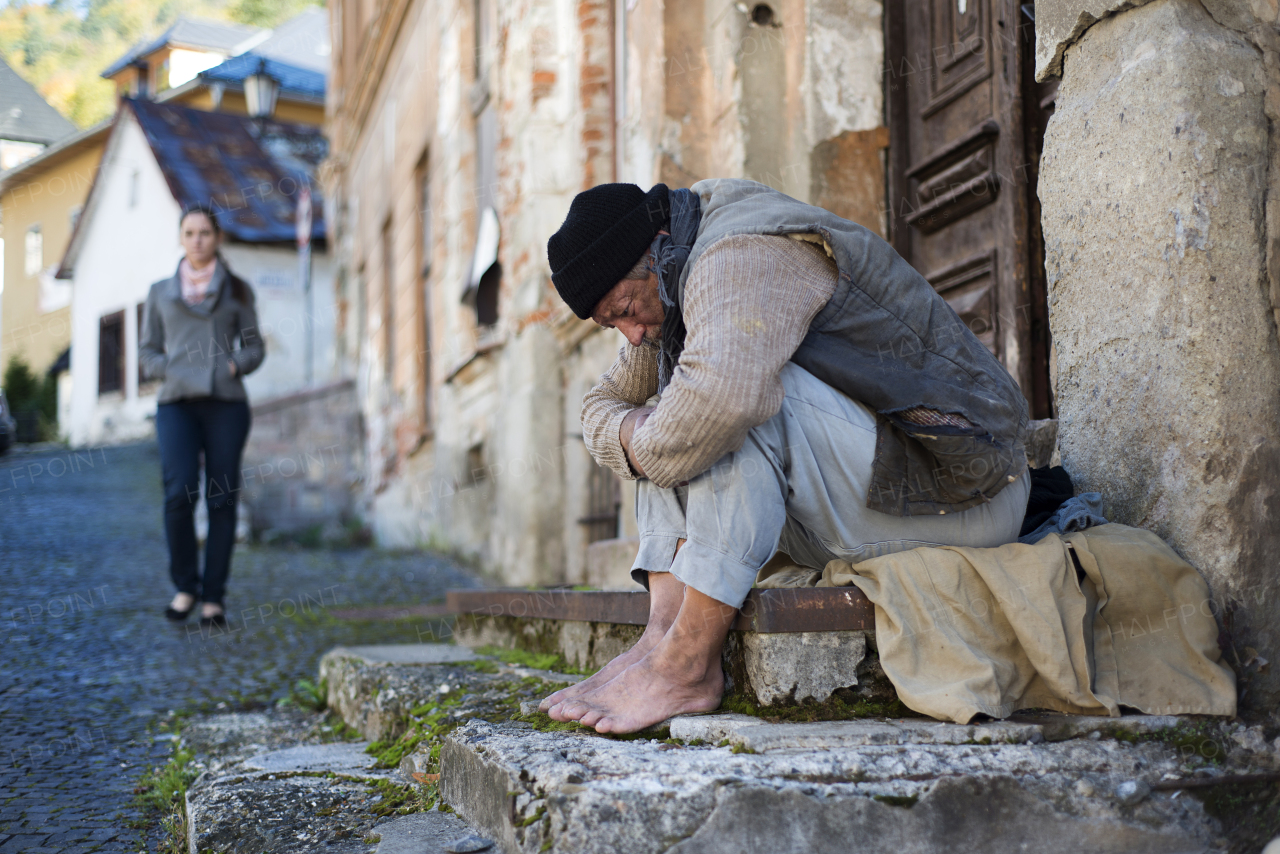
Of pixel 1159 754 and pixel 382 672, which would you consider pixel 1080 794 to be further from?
pixel 382 672

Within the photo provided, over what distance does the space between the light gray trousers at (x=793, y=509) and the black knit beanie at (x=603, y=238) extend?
37 centimetres

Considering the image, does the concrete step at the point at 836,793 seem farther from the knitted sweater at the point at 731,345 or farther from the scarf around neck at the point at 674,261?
the scarf around neck at the point at 674,261

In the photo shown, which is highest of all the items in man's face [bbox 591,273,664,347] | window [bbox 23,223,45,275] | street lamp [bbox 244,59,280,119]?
window [bbox 23,223,45,275]

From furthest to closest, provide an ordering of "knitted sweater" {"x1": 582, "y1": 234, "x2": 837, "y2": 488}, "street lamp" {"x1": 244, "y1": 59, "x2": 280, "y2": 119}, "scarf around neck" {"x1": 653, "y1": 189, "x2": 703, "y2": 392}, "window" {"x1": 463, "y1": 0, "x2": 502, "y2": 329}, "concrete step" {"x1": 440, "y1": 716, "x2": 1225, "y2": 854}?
"street lamp" {"x1": 244, "y1": 59, "x2": 280, "y2": 119} < "window" {"x1": 463, "y1": 0, "x2": 502, "y2": 329} < "scarf around neck" {"x1": 653, "y1": 189, "x2": 703, "y2": 392} < "knitted sweater" {"x1": 582, "y1": 234, "x2": 837, "y2": 488} < "concrete step" {"x1": 440, "y1": 716, "x2": 1225, "y2": 854}

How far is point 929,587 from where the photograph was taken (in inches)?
71.1

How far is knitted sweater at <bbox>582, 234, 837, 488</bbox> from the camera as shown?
1708 mm

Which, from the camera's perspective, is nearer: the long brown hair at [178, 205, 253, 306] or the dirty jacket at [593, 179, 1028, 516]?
the dirty jacket at [593, 179, 1028, 516]

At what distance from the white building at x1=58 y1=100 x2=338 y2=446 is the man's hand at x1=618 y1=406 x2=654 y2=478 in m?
15.7

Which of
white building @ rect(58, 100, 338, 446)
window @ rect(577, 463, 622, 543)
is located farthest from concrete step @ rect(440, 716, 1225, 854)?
white building @ rect(58, 100, 338, 446)

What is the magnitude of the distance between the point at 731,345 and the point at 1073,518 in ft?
2.52

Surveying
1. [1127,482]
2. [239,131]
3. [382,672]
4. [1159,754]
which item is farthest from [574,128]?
[239,131]

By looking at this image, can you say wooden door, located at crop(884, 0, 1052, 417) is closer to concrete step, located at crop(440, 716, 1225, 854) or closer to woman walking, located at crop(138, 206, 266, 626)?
concrete step, located at crop(440, 716, 1225, 854)

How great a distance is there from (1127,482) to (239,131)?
2268 centimetres

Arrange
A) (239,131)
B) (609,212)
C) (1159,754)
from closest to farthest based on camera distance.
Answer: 1. (1159,754)
2. (609,212)
3. (239,131)
